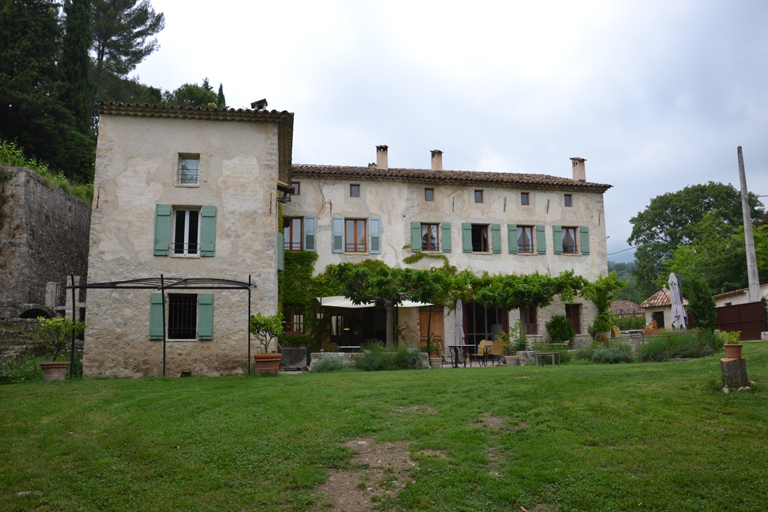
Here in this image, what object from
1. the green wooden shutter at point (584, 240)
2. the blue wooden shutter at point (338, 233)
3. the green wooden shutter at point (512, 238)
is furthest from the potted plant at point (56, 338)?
the green wooden shutter at point (584, 240)

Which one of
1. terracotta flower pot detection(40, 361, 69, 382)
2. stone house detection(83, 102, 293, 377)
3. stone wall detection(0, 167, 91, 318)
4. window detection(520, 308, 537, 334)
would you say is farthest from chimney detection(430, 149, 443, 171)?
terracotta flower pot detection(40, 361, 69, 382)

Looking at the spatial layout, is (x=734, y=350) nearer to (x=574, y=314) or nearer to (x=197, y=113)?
(x=197, y=113)

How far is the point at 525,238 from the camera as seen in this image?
23.9m

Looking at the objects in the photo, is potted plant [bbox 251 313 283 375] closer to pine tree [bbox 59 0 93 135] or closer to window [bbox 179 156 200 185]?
window [bbox 179 156 200 185]

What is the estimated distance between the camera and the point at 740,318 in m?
23.1

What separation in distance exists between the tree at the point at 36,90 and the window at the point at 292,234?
506 inches

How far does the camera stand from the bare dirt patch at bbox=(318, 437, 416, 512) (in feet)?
17.7

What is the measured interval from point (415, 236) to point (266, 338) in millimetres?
9029

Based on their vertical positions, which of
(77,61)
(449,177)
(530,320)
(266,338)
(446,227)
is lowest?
(266,338)

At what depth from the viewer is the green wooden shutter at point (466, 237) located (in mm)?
22992

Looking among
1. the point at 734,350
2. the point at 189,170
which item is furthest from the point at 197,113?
the point at 734,350

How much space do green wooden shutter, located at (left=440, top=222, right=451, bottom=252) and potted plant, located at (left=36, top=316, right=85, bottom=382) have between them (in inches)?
533

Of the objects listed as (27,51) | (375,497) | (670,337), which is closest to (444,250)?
(670,337)

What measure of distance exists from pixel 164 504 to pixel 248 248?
11281 millimetres
